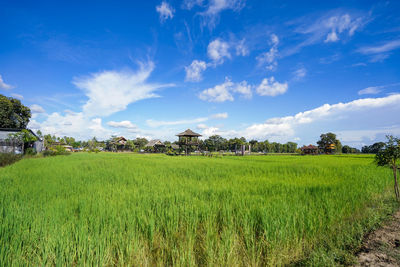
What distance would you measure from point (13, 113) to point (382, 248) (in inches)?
1897

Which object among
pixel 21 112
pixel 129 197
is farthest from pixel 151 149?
pixel 129 197

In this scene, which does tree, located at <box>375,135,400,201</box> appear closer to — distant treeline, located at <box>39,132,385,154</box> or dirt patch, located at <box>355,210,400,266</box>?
dirt patch, located at <box>355,210,400,266</box>

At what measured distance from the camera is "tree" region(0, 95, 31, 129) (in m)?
29.0

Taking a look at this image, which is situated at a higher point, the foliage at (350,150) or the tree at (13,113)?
the tree at (13,113)

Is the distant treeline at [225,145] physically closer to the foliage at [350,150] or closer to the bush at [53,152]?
the foliage at [350,150]

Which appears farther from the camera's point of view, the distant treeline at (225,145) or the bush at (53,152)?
the distant treeline at (225,145)

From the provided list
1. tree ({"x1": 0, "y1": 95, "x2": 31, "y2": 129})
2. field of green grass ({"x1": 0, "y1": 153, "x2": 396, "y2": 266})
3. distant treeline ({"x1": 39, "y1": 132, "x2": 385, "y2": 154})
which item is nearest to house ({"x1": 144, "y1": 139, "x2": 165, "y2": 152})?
distant treeline ({"x1": 39, "y1": 132, "x2": 385, "y2": 154})

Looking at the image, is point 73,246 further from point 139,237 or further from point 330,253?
point 330,253

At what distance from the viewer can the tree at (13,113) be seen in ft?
95.1

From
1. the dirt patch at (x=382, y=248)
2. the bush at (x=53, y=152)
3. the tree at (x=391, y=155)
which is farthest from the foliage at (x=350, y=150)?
the bush at (x=53, y=152)

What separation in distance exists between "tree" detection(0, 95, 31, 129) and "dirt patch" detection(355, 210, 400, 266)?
148 feet

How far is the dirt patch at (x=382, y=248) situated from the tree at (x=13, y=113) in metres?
45.1

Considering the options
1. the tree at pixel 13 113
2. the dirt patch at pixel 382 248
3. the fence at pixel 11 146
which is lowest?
the dirt patch at pixel 382 248

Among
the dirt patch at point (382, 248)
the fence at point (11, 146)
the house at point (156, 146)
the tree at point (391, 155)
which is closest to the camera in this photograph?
the dirt patch at point (382, 248)
